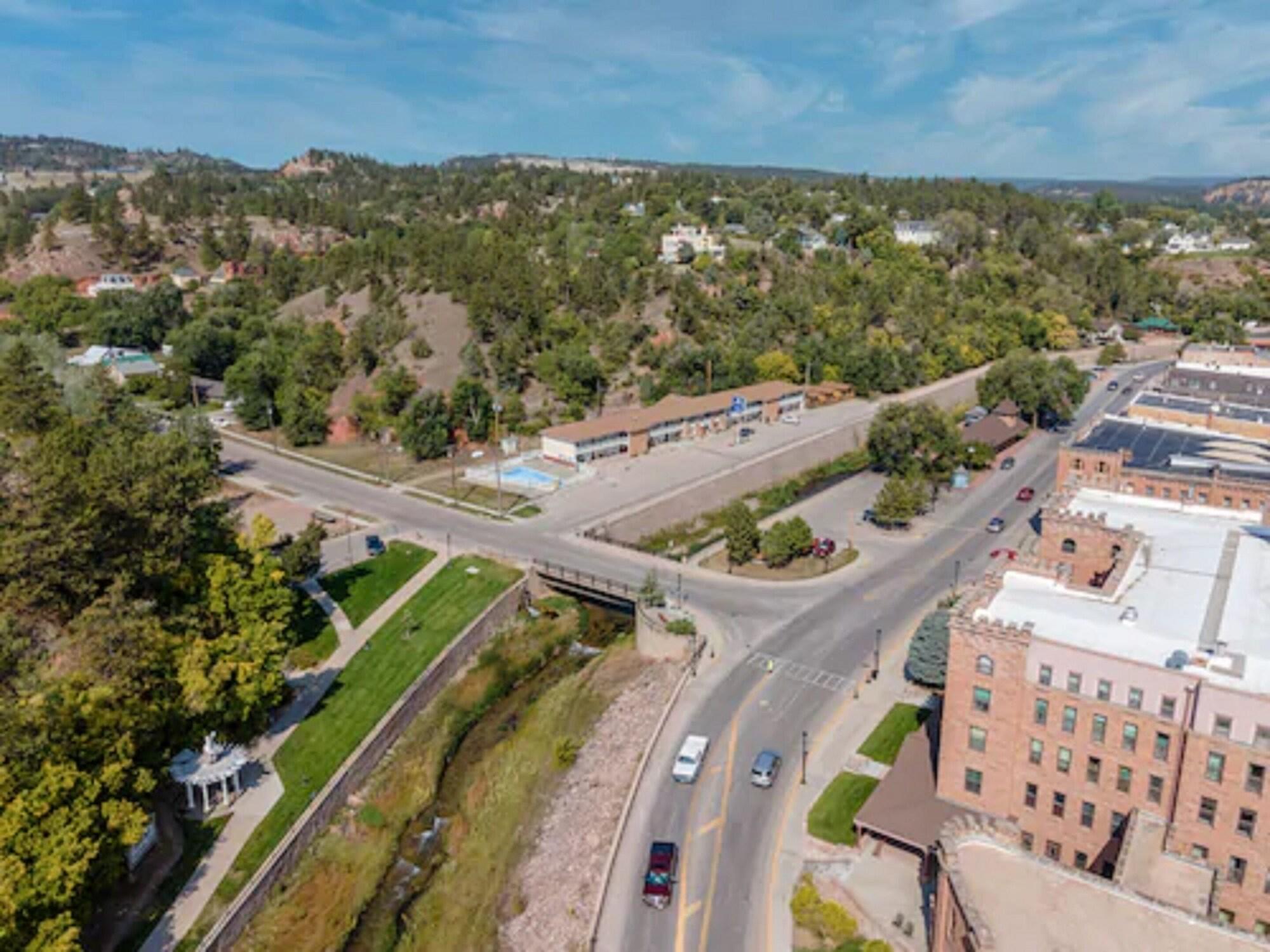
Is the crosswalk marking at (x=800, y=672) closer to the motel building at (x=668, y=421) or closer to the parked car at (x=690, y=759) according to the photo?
the parked car at (x=690, y=759)

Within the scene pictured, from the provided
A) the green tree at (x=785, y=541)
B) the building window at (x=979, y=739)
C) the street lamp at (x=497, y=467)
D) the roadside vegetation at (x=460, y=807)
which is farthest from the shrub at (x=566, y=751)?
the street lamp at (x=497, y=467)

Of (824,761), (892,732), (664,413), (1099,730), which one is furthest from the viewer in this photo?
(664,413)

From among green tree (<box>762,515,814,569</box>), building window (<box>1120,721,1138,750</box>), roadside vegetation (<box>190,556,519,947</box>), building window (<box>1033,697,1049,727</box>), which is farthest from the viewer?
green tree (<box>762,515,814,569</box>)

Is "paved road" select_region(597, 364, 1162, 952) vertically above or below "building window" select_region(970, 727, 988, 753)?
below

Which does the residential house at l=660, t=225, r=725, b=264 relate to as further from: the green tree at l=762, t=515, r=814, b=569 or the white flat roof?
the white flat roof

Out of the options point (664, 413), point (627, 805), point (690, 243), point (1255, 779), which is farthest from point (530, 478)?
point (690, 243)

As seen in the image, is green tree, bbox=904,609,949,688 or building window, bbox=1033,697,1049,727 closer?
building window, bbox=1033,697,1049,727

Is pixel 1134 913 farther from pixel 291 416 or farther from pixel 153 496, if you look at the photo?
pixel 291 416

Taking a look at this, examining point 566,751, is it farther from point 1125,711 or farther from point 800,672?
point 1125,711

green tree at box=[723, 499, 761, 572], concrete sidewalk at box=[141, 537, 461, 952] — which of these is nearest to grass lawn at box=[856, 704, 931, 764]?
green tree at box=[723, 499, 761, 572]
